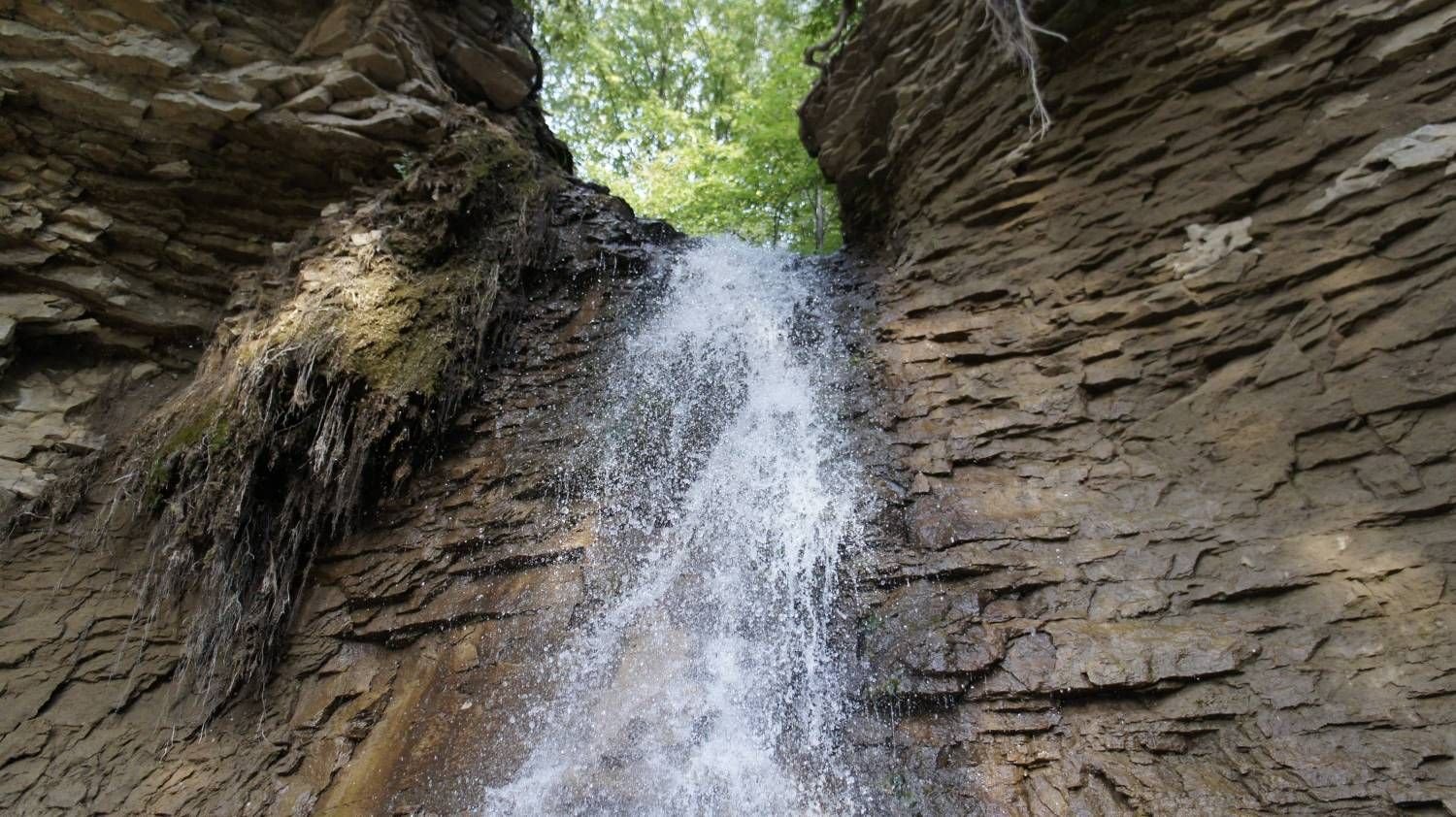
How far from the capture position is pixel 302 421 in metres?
4.97

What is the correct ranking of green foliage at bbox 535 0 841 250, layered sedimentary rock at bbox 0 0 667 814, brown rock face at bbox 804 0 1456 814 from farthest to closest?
green foliage at bbox 535 0 841 250 < layered sedimentary rock at bbox 0 0 667 814 < brown rock face at bbox 804 0 1456 814

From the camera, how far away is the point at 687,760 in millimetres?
3539

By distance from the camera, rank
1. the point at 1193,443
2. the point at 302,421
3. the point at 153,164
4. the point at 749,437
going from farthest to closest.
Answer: the point at 153,164
the point at 749,437
the point at 302,421
the point at 1193,443

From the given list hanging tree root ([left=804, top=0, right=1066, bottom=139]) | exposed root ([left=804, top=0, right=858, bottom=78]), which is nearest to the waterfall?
hanging tree root ([left=804, top=0, right=1066, bottom=139])

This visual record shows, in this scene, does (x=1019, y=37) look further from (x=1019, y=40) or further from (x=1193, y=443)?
(x=1193, y=443)

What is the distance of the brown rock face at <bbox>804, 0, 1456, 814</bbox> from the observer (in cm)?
276

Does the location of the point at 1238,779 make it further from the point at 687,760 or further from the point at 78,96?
the point at 78,96

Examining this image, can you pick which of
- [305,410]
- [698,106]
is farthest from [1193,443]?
[698,106]

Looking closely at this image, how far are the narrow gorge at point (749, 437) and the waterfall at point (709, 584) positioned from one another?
0.10ft

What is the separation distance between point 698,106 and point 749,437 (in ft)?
44.9

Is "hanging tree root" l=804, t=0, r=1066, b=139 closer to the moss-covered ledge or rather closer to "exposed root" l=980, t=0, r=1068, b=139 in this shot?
"exposed root" l=980, t=0, r=1068, b=139

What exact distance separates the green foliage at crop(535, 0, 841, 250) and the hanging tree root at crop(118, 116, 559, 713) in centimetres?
556

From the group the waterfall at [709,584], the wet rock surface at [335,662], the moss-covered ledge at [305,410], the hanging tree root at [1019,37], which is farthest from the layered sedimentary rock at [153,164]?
the hanging tree root at [1019,37]

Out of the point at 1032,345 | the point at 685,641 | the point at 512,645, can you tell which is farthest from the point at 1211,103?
the point at 512,645
